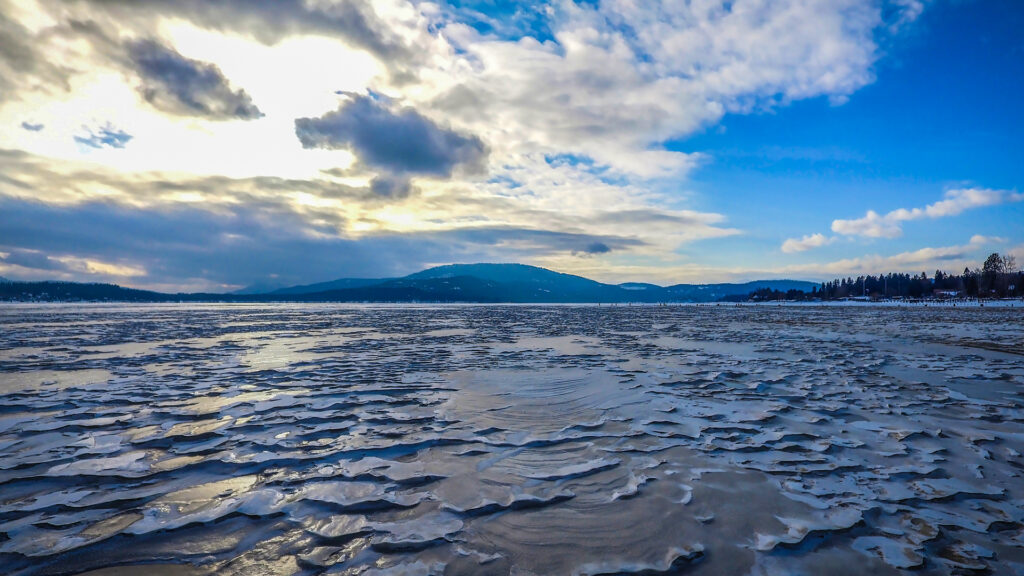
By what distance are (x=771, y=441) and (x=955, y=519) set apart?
2601 millimetres

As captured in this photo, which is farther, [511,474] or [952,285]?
[952,285]

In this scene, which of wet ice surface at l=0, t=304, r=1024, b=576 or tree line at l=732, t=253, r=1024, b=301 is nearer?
wet ice surface at l=0, t=304, r=1024, b=576

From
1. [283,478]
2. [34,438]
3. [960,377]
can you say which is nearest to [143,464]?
[283,478]

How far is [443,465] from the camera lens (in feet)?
20.6

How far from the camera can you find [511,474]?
599 centimetres

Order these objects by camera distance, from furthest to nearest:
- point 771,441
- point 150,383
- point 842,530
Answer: point 150,383
point 771,441
point 842,530

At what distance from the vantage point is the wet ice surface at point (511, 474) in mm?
4094

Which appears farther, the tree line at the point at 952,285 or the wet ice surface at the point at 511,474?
the tree line at the point at 952,285

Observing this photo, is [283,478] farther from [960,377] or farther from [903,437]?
[960,377]

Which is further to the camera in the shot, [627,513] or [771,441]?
[771,441]

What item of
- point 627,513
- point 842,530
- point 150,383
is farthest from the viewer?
point 150,383

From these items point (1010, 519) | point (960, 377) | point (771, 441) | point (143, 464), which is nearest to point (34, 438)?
point (143, 464)

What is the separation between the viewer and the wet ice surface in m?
4.09

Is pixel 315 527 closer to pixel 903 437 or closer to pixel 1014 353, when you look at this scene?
pixel 903 437
